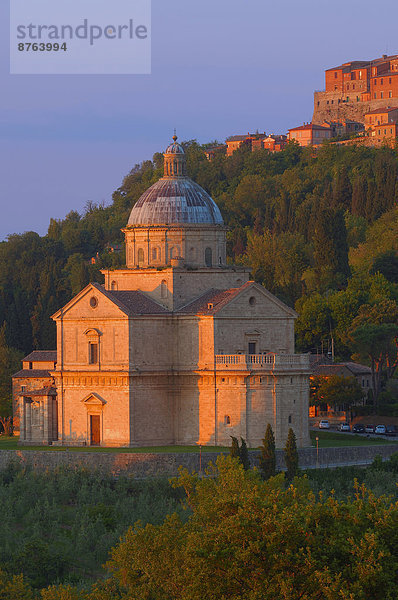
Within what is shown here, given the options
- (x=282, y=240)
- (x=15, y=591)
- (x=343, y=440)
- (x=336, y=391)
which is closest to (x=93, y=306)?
(x=343, y=440)

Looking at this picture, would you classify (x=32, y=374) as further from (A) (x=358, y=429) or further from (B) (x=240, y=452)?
(B) (x=240, y=452)

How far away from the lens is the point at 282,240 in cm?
11112

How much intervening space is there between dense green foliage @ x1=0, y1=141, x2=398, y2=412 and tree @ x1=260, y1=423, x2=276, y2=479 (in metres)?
22.5

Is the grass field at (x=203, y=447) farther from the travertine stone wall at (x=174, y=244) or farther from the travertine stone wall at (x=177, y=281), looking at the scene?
the travertine stone wall at (x=174, y=244)

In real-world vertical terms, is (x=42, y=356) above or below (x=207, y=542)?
above

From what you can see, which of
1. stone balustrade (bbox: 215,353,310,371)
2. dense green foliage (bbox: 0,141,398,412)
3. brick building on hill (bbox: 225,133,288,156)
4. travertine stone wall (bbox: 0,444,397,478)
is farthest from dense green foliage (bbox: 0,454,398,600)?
brick building on hill (bbox: 225,133,288,156)

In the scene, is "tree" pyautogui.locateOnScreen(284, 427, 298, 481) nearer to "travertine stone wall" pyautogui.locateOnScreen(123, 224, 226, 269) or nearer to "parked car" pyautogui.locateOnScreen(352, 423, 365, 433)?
"travertine stone wall" pyautogui.locateOnScreen(123, 224, 226, 269)

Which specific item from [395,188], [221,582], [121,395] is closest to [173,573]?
[221,582]

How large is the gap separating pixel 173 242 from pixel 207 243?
5.33 feet

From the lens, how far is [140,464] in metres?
61.2

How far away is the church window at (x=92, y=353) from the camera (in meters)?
67.2

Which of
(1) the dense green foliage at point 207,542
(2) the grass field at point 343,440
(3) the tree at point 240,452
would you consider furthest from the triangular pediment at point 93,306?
(2) the grass field at point 343,440

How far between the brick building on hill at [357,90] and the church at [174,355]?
112105 mm

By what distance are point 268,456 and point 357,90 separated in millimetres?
128249
